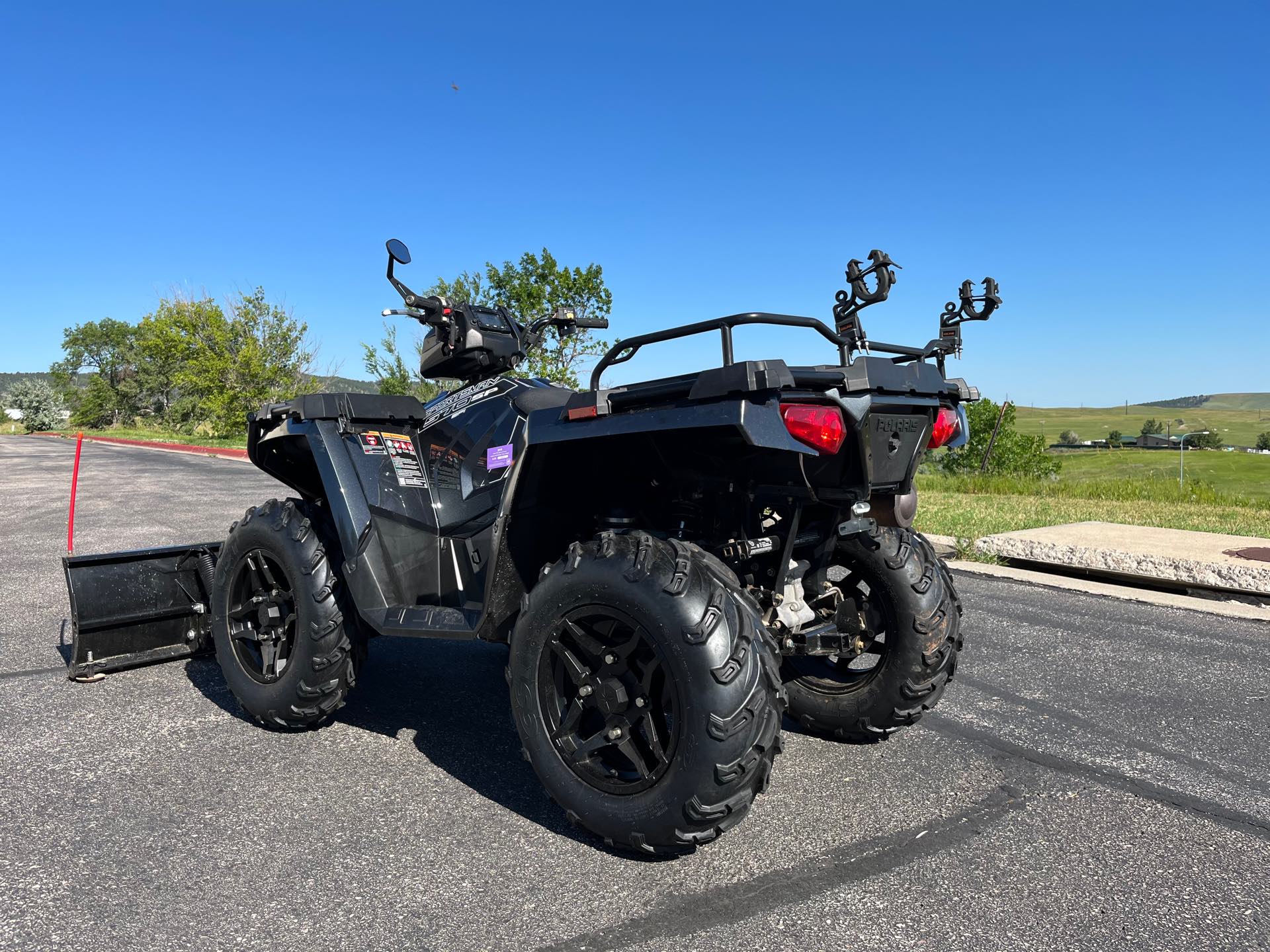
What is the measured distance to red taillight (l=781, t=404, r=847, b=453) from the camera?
8.40 ft

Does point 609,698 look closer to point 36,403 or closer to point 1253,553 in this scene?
point 1253,553

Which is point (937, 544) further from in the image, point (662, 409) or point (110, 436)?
point (110, 436)

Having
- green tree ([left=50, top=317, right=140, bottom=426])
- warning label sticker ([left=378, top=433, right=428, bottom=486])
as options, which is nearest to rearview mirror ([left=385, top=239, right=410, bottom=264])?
warning label sticker ([left=378, top=433, right=428, bottom=486])

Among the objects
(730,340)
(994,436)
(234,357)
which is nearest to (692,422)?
(730,340)

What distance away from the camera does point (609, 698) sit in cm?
279

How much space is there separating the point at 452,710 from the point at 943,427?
8.21 feet

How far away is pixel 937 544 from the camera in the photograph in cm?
895

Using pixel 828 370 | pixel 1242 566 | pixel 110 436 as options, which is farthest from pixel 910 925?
pixel 110 436

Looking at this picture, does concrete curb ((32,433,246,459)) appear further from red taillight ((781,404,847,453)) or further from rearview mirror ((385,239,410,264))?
red taillight ((781,404,847,453))

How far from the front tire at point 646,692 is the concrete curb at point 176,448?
24.7 meters

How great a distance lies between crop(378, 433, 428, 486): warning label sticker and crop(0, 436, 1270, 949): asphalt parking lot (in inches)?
42.5

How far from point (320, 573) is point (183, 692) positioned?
4.28 feet

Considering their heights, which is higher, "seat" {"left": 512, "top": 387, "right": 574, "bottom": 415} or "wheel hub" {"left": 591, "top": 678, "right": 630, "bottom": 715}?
"seat" {"left": 512, "top": 387, "right": 574, "bottom": 415}

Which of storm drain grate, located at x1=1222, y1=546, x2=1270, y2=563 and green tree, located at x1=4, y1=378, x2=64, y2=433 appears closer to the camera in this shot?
storm drain grate, located at x1=1222, y1=546, x2=1270, y2=563
